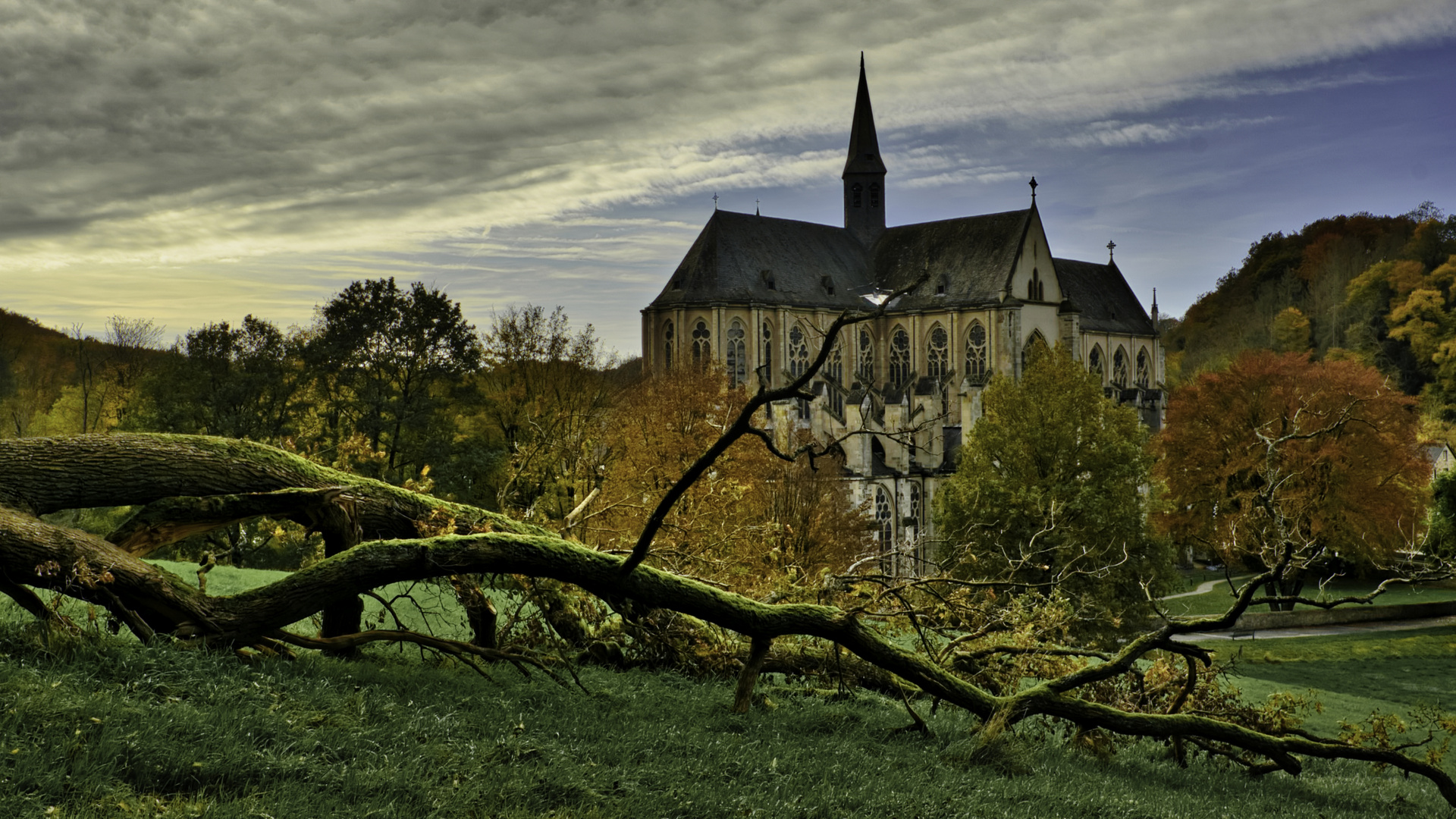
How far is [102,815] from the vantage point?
4.74 metres

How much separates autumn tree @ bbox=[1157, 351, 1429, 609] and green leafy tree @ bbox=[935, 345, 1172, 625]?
588 cm

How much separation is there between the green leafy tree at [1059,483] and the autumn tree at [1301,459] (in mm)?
5879

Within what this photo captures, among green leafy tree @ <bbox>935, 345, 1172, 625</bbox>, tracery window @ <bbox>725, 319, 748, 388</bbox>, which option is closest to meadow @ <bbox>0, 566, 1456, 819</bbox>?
green leafy tree @ <bbox>935, 345, 1172, 625</bbox>

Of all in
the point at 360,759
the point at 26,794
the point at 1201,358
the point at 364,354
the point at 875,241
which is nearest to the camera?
the point at 26,794

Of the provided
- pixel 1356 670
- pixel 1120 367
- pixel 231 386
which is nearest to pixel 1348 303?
pixel 1120 367

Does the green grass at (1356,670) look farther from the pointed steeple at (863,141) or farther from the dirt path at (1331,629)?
the pointed steeple at (863,141)

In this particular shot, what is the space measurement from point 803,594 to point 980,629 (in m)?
1.64

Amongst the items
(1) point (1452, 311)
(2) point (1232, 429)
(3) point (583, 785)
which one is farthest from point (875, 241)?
(3) point (583, 785)

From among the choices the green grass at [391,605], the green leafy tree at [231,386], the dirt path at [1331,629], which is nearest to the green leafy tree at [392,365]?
the green leafy tree at [231,386]

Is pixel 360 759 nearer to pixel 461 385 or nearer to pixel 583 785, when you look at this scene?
pixel 583 785

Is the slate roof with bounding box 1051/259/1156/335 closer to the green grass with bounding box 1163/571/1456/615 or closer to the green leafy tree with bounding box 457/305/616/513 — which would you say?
the green grass with bounding box 1163/571/1456/615

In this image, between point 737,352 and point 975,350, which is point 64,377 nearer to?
point 737,352

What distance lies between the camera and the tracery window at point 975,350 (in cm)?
5423

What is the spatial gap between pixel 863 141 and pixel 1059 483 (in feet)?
134
